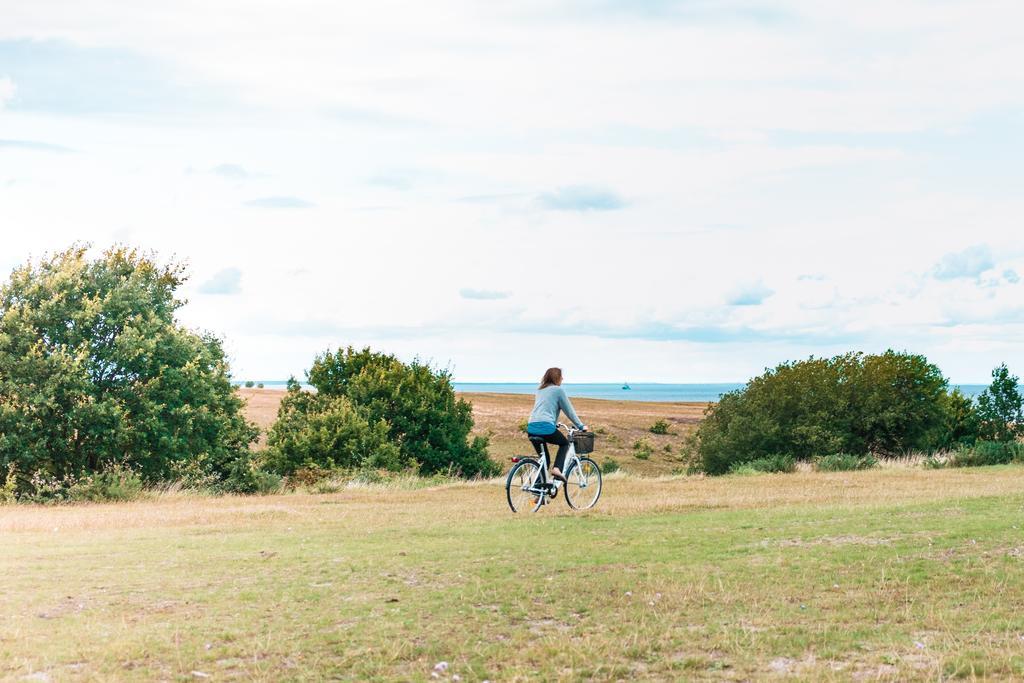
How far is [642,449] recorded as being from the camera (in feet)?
273

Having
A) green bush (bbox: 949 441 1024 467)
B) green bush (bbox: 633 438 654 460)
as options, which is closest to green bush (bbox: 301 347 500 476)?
green bush (bbox: 949 441 1024 467)

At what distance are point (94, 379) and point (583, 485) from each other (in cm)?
1800

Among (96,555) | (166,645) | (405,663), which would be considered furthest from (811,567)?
(96,555)

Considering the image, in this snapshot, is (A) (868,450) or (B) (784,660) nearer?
(B) (784,660)

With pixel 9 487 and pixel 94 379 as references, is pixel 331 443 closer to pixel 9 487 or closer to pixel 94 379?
pixel 94 379

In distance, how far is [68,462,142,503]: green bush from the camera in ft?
89.4

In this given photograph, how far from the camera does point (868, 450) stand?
149 feet

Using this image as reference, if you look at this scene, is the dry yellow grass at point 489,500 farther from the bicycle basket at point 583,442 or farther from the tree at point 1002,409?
the tree at point 1002,409

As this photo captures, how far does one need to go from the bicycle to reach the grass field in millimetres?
707

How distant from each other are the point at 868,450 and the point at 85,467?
33.0 m

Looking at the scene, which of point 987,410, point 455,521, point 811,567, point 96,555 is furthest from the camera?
point 987,410

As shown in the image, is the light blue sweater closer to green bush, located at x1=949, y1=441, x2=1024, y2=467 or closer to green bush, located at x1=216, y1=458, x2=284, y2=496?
green bush, located at x1=216, y1=458, x2=284, y2=496

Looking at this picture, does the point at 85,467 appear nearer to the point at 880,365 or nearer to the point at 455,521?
the point at 455,521

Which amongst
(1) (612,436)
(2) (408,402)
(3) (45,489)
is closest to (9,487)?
(3) (45,489)
